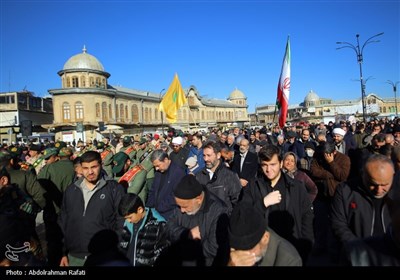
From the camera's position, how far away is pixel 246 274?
187 cm

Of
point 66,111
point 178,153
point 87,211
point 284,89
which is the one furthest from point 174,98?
point 66,111

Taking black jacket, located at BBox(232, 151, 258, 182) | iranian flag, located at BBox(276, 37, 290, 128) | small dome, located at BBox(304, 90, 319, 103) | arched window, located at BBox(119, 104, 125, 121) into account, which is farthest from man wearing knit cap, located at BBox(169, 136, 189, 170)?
small dome, located at BBox(304, 90, 319, 103)

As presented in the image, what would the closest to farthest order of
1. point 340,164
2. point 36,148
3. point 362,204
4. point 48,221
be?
point 362,204
point 340,164
point 48,221
point 36,148

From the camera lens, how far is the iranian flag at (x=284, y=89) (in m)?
8.15

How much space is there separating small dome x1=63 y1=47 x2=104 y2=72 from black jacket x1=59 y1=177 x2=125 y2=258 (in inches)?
1986

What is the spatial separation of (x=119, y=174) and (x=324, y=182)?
3789 millimetres

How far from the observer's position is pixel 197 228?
2.68m

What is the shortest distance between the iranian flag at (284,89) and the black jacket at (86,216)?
590 cm

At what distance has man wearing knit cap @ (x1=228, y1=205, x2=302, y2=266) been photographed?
1.95m

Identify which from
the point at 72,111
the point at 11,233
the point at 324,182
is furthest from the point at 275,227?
the point at 72,111

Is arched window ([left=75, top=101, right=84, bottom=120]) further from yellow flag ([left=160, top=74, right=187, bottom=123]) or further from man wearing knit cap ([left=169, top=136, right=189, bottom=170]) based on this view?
man wearing knit cap ([left=169, top=136, right=189, bottom=170])

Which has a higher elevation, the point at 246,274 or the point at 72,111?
the point at 72,111

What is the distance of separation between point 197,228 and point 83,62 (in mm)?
52442

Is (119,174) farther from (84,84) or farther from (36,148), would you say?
(84,84)
